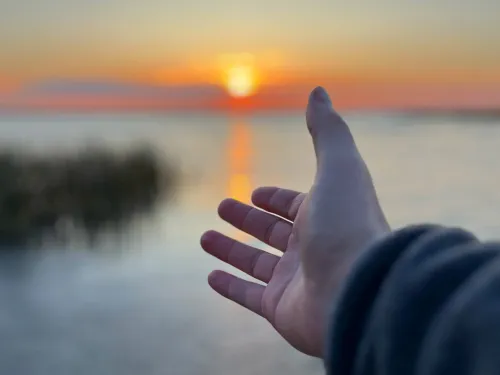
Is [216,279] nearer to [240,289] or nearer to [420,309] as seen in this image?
[240,289]

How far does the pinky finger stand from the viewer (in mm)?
1481

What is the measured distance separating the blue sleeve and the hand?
0.76 ft

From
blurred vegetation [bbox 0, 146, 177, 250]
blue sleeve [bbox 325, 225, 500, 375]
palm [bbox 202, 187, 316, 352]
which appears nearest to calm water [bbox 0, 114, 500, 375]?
blurred vegetation [bbox 0, 146, 177, 250]

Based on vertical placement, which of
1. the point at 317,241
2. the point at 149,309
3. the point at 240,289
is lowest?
the point at 149,309

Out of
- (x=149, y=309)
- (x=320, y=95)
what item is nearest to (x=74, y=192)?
(x=149, y=309)

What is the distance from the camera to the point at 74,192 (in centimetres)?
863

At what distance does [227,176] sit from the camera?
14.6 meters

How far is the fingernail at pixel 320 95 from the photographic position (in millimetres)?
1400

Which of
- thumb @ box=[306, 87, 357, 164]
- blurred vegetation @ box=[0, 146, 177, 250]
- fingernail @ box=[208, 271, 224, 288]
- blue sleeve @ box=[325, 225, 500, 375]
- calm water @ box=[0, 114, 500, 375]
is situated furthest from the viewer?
blurred vegetation @ box=[0, 146, 177, 250]

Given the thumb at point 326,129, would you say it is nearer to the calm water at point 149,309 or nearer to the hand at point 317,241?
the hand at point 317,241

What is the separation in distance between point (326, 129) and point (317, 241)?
0.30m

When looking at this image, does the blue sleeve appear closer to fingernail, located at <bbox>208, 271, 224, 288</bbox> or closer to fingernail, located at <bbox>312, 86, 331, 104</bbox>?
fingernail, located at <bbox>312, 86, 331, 104</bbox>

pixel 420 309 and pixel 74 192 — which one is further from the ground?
pixel 420 309

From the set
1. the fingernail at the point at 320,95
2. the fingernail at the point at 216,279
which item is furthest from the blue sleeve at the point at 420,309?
the fingernail at the point at 216,279
